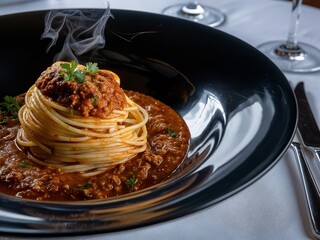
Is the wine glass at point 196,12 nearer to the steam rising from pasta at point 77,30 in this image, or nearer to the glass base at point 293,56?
the glass base at point 293,56

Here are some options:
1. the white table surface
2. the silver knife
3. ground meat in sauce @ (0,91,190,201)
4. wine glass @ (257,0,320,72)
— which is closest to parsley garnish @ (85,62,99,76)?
ground meat in sauce @ (0,91,190,201)

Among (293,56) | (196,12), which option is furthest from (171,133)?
(196,12)

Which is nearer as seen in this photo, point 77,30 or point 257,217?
point 257,217

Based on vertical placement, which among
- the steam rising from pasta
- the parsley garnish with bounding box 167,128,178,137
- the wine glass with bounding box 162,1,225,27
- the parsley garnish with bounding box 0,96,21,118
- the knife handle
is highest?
A: the steam rising from pasta

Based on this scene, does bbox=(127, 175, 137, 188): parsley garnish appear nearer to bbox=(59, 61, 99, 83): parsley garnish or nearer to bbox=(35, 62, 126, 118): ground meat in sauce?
bbox=(35, 62, 126, 118): ground meat in sauce

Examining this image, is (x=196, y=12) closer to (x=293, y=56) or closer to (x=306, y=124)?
(x=293, y=56)
